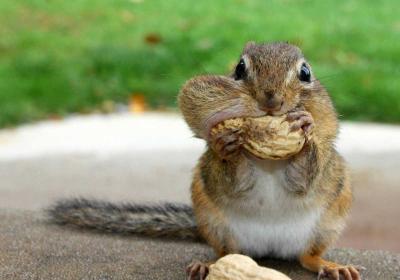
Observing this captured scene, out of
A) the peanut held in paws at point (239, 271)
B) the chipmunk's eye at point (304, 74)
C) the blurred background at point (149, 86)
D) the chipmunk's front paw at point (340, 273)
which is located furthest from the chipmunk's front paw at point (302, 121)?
the blurred background at point (149, 86)

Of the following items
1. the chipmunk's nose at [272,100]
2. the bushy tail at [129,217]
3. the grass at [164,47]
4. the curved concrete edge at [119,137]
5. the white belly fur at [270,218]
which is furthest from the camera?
the grass at [164,47]

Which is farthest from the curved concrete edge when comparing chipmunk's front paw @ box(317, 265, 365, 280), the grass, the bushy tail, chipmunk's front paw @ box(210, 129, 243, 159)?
chipmunk's front paw @ box(210, 129, 243, 159)

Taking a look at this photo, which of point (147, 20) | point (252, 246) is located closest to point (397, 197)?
point (252, 246)

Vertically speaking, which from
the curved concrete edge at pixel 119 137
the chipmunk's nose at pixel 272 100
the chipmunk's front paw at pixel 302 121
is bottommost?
the chipmunk's front paw at pixel 302 121

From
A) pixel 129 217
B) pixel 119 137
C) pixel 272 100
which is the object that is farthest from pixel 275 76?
pixel 119 137

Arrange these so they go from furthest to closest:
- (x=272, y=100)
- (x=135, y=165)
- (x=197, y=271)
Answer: (x=135, y=165) < (x=197, y=271) < (x=272, y=100)

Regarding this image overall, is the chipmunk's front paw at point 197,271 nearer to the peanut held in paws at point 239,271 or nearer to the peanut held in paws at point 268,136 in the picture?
the peanut held in paws at point 239,271

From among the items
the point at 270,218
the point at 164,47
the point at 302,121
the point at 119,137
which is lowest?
the point at 270,218

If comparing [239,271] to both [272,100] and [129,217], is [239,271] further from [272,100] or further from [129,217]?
[129,217]
